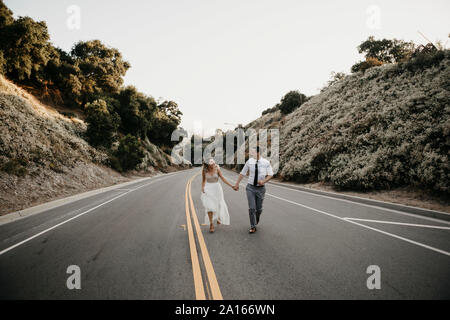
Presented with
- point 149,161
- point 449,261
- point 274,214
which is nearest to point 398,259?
point 449,261

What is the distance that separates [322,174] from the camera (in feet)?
49.4

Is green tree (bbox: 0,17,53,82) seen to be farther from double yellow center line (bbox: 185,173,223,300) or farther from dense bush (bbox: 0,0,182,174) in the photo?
double yellow center line (bbox: 185,173,223,300)

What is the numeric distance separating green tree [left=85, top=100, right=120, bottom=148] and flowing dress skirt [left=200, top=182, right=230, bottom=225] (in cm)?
2261

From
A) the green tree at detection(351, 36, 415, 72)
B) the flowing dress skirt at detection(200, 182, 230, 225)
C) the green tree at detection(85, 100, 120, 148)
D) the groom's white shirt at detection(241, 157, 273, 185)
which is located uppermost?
the green tree at detection(351, 36, 415, 72)

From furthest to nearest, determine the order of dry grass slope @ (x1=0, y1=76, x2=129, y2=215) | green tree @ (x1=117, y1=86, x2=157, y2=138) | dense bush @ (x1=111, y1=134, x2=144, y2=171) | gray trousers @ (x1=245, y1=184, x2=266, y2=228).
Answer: green tree @ (x1=117, y1=86, x2=157, y2=138), dense bush @ (x1=111, y1=134, x2=144, y2=171), dry grass slope @ (x1=0, y1=76, x2=129, y2=215), gray trousers @ (x1=245, y1=184, x2=266, y2=228)

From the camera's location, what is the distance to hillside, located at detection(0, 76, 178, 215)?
10.4m

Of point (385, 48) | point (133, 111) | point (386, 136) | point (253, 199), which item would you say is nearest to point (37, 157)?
point (253, 199)

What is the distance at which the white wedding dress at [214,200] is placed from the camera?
542 centimetres

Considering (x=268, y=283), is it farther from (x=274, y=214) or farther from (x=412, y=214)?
(x=412, y=214)

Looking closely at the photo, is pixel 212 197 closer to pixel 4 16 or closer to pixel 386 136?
pixel 386 136

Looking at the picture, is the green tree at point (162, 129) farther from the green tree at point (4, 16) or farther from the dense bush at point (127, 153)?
the green tree at point (4, 16)

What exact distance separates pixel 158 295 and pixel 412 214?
331 inches

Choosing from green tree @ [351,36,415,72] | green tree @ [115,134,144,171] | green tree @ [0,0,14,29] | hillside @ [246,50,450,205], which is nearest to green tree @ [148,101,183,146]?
green tree @ [115,134,144,171]

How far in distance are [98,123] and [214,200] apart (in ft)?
76.2
